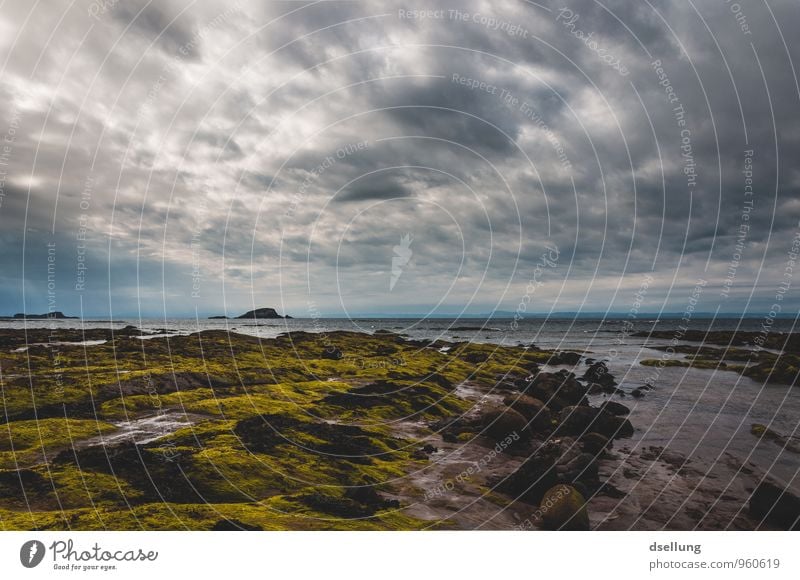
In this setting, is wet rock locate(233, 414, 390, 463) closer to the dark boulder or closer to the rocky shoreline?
the rocky shoreline

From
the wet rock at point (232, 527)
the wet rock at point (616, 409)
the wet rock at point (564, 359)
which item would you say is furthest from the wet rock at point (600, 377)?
the wet rock at point (232, 527)

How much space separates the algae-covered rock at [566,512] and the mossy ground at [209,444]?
383 cm

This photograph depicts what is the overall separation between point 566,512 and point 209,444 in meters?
12.9

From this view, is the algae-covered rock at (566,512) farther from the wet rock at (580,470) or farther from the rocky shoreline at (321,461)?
the wet rock at (580,470)

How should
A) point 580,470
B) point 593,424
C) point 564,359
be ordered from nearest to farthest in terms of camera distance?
point 580,470 → point 593,424 → point 564,359

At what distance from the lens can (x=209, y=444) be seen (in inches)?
637

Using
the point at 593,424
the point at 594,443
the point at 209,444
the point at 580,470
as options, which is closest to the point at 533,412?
the point at 593,424

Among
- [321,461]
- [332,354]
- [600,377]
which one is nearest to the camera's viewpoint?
[321,461]

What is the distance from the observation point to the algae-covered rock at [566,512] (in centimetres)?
1238

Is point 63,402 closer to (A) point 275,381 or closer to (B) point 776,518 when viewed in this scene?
(A) point 275,381

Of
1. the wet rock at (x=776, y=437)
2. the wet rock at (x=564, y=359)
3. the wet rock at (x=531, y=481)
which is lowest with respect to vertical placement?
the wet rock at (x=776, y=437)

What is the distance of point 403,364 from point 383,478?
93.9 ft
